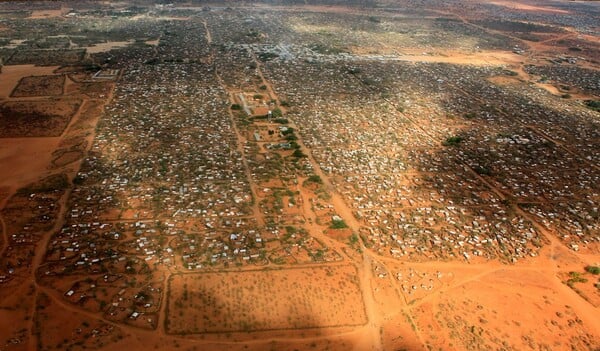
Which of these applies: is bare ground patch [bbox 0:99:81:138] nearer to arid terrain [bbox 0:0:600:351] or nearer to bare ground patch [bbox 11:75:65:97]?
arid terrain [bbox 0:0:600:351]

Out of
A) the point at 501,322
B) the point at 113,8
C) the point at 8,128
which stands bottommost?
the point at 501,322

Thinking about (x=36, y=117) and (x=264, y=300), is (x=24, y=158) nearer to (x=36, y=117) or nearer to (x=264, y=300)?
(x=36, y=117)

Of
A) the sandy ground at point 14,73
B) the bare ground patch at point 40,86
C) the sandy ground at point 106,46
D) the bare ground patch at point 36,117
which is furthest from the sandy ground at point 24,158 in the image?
the sandy ground at point 106,46

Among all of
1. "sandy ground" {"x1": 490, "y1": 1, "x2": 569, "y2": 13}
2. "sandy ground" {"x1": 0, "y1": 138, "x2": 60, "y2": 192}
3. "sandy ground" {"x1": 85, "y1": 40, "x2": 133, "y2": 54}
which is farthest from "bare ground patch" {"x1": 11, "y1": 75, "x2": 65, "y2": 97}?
"sandy ground" {"x1": 490, "y1": 1, "x2": 569, "y2": 13}

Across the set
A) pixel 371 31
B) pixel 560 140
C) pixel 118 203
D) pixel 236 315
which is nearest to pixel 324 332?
pixel 236 315

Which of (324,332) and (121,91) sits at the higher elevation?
(121,91)

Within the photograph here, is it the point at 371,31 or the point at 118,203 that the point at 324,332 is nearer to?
the point at 118,203

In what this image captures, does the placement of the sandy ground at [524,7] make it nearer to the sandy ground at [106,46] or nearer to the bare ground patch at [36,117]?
the sandy ground at [106,46]
